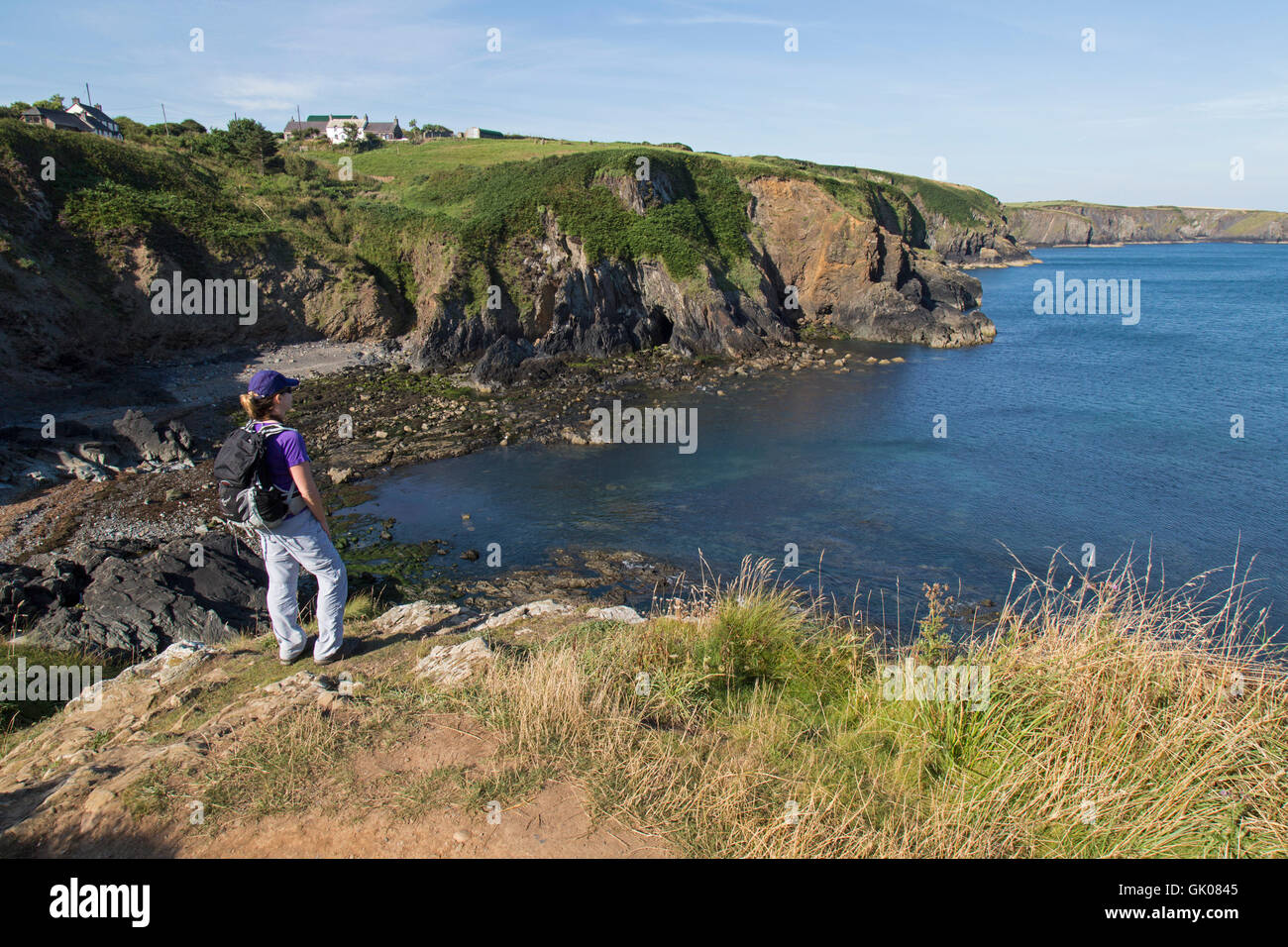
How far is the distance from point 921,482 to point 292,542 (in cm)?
1896

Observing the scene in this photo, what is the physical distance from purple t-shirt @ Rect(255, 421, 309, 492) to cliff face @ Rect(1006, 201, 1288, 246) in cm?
17168

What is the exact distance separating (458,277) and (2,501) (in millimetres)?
21535

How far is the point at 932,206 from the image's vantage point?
4171 inches

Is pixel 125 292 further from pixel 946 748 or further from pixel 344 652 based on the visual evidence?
pixel 946 748

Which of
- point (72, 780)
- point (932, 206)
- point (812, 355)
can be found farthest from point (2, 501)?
point (932, 206)

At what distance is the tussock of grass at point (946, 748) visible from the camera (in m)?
4.04

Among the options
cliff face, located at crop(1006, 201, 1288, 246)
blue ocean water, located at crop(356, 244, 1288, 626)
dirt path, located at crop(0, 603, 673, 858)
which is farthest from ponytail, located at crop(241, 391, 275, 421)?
cliff face, located at crop(1006, 201, 1288, 246)

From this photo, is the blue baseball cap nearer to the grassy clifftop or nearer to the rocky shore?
the grassy clifftop

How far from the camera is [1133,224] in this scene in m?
163

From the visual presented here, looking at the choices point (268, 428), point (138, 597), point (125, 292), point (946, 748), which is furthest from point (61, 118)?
point (946, 748)

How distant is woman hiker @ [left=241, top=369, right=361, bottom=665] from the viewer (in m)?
5.95

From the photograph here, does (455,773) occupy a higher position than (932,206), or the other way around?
(932,206)
